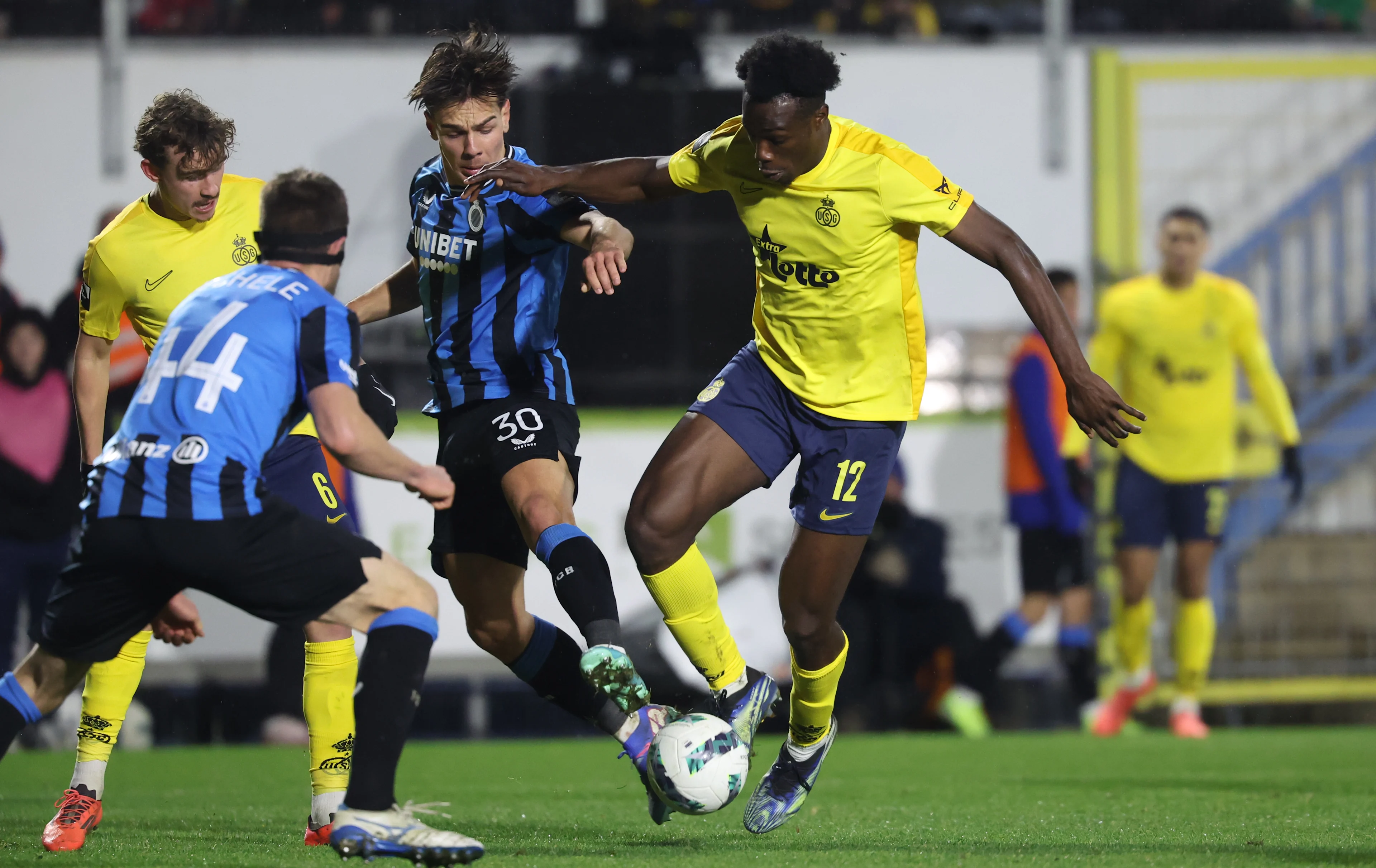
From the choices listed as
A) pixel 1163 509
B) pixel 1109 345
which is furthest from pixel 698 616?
pixel 1109 345

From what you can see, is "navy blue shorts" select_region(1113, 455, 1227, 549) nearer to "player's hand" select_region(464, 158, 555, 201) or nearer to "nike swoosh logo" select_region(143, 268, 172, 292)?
"player's hand" select_region(464, 158, 555, 201)

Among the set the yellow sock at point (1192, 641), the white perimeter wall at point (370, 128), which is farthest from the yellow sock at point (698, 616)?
the white perimeter wall at point (370, 128)

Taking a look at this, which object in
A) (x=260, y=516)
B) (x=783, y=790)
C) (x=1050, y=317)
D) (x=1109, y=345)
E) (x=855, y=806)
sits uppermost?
A: (x=1050, y=317)

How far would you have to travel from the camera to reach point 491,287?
5.03 meters

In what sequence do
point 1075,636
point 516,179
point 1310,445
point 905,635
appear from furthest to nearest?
point 1310,445 → point 1075,636 → point 905,635 → point 516,179

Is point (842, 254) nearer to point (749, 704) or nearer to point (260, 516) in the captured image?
point (749, 704)

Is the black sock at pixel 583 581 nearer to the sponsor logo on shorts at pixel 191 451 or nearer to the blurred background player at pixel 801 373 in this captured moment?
the blurred background player at pixel 801 373

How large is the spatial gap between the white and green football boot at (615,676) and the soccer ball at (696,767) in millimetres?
339

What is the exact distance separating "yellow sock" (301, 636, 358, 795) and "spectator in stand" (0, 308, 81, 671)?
422 cm

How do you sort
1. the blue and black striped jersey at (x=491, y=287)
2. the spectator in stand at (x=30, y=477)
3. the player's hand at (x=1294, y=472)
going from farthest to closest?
the player's hand at (x=1294, y=472) < the spectator in stand at (x=30, y=477) < the blue and black striped jersey at (x=491, y=287)

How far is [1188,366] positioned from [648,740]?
5.49 m

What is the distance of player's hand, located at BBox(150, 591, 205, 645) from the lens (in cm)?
474

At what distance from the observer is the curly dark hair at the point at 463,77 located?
4.83 metres

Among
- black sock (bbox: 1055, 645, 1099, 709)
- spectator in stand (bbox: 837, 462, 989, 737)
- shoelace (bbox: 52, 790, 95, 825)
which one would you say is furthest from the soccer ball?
black sock (bbox: 1055, 645, 1099, 709)
